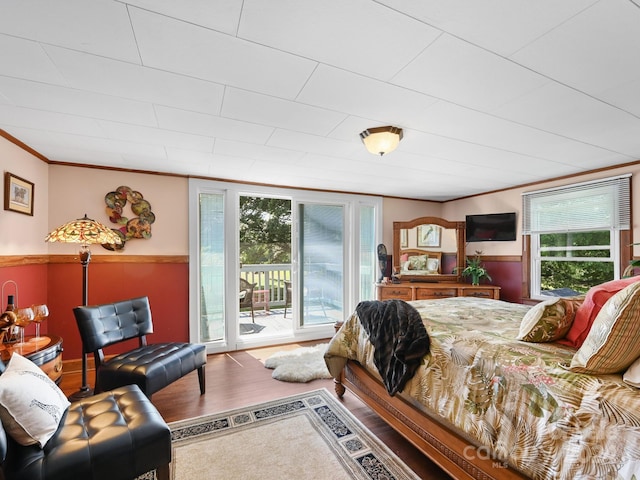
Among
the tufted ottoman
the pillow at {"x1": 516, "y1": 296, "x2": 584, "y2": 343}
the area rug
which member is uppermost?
the pillow at {"x1": 516, "y1": 296, "x2": 584, "y2": 343}

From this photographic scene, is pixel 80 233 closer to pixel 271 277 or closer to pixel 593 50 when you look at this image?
pixel 593 50

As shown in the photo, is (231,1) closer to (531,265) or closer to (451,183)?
(451,183)

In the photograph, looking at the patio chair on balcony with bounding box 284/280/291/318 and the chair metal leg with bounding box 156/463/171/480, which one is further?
the patio chair on balcony with bounding box 284/280/291/318

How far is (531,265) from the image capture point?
4.06 m

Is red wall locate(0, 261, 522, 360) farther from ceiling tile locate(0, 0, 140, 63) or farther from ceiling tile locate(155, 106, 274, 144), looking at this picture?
ceiling tile locate(0, 0, 140, 63)

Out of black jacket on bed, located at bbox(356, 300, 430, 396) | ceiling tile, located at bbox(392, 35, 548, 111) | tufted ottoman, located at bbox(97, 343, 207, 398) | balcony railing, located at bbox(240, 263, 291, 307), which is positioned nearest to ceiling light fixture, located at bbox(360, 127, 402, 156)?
ceiling tile, located at bbox(392, 35, 548, 111)

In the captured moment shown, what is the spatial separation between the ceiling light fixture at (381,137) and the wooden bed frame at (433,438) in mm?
1736

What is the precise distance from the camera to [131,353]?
2.48 metres

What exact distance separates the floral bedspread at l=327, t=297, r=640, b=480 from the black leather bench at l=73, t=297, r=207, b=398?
1750 mm

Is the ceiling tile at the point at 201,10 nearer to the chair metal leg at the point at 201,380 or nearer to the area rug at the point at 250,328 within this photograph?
the chair metal leg at the point at 201,380

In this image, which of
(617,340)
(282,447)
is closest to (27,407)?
(282,447)

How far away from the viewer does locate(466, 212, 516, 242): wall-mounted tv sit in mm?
4250

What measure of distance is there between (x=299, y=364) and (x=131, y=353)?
65.3 inches

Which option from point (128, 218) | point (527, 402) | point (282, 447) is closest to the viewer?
point (527, 402)
